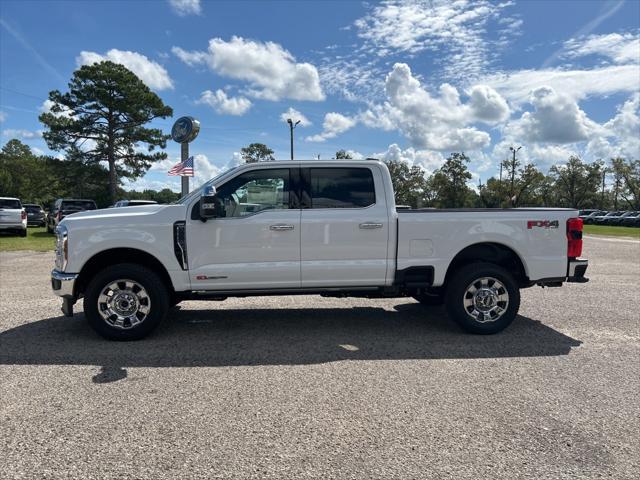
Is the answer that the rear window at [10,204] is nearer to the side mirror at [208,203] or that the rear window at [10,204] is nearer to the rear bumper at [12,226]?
the rear bumper at [12,226]

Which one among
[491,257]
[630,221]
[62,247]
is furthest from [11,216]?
[630,221]

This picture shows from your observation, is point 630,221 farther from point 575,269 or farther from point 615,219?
point 575,269

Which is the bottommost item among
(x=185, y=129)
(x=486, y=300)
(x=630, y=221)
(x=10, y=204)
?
(x=486, y=300)

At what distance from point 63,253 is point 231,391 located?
2689 millimetres

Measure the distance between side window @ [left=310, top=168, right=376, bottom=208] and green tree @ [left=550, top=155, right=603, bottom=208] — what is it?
81.8 metres

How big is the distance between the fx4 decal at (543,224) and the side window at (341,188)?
1.89 m

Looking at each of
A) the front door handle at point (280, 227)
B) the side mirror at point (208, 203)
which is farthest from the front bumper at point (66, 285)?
the front door handle at point (280, 227)

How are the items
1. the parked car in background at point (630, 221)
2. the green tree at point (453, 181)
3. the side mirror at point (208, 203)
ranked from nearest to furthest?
the side mirror at point (208, 203)
the parked car in background at point (630, 221)
the green tree at point (453, 181)

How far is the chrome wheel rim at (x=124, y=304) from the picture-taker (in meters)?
5.10

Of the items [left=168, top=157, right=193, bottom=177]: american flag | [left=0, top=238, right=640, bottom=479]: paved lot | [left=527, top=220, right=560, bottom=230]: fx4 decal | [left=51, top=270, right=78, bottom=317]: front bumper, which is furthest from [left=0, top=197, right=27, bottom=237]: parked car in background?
[left=527, top=220, right=560, bottom=230]: fx4 decal

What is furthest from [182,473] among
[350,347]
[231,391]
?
[350,347]

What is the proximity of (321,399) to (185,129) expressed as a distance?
20120 millimetres

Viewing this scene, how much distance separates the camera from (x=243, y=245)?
520 centimetres

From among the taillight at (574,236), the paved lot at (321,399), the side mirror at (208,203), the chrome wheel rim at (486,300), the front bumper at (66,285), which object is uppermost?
the side mirror at (208,203)
